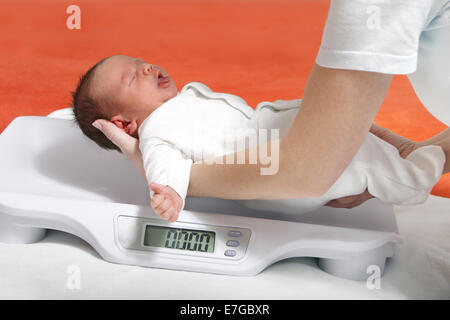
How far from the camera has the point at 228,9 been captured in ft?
8.14

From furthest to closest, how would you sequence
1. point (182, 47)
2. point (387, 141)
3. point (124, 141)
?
1. point (182, 47)
2. point (387, 141)
3. point (124, 141)

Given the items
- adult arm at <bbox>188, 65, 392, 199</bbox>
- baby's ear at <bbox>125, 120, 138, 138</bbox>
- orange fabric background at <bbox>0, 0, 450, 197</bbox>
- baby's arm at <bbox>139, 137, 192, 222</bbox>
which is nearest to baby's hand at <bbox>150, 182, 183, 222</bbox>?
baby's arm at <bbox>139, 137, 192, 222</bbox>

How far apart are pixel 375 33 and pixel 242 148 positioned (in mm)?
439

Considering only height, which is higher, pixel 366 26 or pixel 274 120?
pixel 366 26

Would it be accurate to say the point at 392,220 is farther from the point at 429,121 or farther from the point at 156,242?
the point at 429,121

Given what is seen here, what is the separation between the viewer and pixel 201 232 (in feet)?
3.75

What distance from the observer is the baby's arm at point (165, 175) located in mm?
1054

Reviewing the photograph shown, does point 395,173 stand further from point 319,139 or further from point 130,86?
point 130,86

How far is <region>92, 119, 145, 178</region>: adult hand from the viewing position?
1240 mm

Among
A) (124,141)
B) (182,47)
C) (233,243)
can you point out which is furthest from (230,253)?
(182,47)

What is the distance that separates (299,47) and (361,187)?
1.21m

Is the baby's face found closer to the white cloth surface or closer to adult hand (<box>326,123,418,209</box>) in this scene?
the white cloth surface

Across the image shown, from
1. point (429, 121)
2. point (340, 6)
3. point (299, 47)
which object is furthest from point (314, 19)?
point (340, 6)

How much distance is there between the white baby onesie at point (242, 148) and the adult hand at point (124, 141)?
A: 0.03 meters
